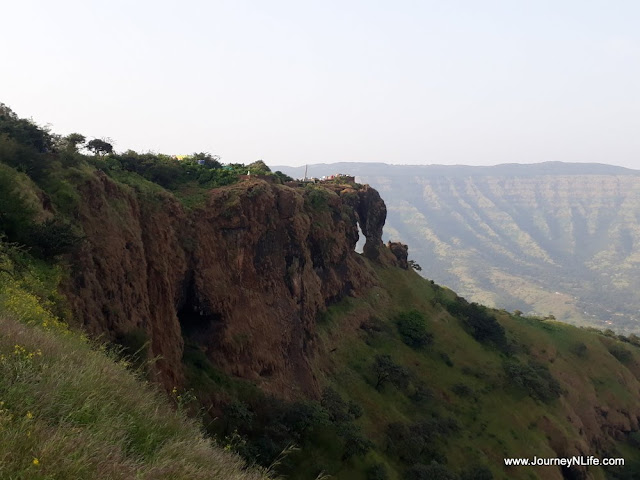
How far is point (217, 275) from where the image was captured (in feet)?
87.3

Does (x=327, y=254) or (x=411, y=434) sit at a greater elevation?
(x=327, y=254)

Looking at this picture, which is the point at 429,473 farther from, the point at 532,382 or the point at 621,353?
the point at 621,353

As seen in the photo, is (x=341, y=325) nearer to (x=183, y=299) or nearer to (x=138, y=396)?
(x=183, y=299)

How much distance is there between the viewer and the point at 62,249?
14.8 m

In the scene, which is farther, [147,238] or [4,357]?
[147,238]

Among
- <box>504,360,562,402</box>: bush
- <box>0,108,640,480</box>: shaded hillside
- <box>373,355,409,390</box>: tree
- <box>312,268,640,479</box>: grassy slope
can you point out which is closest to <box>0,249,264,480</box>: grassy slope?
<box>0,108,640,480</box>: shaded hillside

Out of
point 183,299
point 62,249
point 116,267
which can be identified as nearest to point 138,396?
point 62,249

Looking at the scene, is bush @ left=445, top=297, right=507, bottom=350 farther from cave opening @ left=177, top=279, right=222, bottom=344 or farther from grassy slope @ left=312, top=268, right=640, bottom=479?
cave opening @ left=177, top=279, right=222, bottom=344

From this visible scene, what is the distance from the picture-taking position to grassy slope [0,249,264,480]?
3.91m

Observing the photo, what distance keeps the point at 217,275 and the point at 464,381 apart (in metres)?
25.5

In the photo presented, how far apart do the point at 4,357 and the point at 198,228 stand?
2160 centimetres

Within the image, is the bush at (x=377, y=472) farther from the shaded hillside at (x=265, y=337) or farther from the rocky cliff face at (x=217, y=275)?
the rocky cliff face at (x=217, y=275)

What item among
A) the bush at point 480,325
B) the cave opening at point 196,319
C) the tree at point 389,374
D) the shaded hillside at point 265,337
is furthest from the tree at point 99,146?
the bush at point 480,325

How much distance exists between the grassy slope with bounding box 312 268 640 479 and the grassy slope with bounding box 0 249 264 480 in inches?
801
